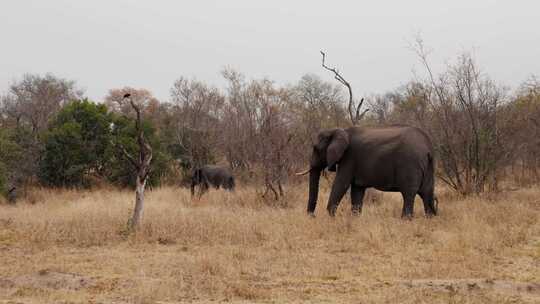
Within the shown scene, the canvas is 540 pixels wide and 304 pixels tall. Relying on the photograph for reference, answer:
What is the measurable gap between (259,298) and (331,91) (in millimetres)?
44301

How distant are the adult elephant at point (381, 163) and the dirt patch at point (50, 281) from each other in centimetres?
688

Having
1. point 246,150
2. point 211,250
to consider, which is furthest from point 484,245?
point 246,150

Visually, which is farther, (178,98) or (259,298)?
(178,98)

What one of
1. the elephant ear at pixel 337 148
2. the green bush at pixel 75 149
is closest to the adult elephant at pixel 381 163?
the elephant ear at pixel 337 148

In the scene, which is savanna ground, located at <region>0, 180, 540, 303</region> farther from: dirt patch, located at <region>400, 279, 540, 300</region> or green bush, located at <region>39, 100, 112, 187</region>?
green bush, located at <region>39, 100, 112, 187</region>

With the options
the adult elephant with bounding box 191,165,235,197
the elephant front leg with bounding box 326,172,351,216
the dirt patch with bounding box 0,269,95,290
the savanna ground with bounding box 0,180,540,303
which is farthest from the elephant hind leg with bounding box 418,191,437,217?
the adult elephant with bounding box 191,165,235,197

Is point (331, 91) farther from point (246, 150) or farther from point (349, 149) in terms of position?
point (349, 149)

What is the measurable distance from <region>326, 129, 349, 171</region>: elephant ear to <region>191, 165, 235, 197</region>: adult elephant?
9023mm

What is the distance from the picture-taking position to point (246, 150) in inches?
915

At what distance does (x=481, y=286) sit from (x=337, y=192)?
638 centimetres

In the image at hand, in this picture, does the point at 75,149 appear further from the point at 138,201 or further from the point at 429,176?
the point at 429,176

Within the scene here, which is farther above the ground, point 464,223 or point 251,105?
point 251,105

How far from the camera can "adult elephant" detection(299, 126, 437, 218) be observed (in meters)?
12.8

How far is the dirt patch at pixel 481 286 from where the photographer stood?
670 cm
